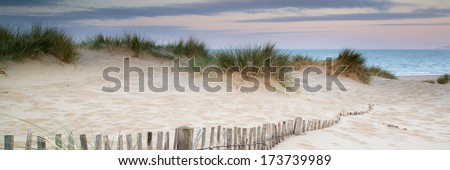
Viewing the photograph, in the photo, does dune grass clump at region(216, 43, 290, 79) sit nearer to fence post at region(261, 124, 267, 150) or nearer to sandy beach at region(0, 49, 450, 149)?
sandy beach at region(0, 49, 450, 149)

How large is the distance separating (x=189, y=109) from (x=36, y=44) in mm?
4022

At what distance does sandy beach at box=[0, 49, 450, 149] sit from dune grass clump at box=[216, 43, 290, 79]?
1.88 ft

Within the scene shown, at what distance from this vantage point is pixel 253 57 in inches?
315

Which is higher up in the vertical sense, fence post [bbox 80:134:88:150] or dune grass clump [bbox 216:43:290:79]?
dune grass clump [bbox 216:43:290:79]

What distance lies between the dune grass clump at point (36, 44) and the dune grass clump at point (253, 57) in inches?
112

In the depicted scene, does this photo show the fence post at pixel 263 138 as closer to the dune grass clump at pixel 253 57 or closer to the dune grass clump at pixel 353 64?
the dune grass clump at pixel 253 57

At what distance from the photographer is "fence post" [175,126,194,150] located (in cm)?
283

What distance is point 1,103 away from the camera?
18.2 ft

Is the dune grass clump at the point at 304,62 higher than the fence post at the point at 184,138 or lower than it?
higher

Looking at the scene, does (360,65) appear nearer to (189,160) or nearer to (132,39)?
(132,39)

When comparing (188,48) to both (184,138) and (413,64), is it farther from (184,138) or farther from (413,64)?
(413,64)

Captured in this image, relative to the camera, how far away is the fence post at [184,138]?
2828mm

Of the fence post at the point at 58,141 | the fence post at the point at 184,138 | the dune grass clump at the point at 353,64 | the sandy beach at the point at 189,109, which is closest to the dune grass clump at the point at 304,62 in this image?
the dune grass clump at the point at 353,64

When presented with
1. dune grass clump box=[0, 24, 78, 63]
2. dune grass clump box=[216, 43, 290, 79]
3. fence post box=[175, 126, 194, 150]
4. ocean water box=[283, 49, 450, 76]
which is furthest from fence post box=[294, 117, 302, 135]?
ocean water box=[283, 49, 450, 76]
